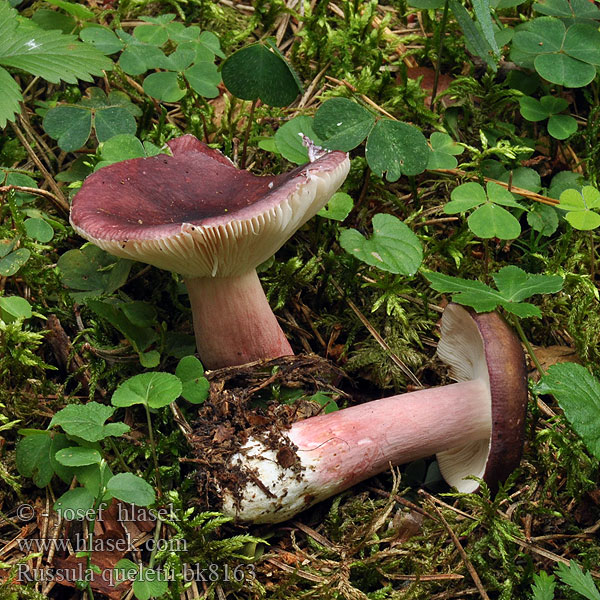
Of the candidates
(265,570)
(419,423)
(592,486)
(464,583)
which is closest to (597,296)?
(592,486)

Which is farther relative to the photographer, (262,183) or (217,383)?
(262,183)

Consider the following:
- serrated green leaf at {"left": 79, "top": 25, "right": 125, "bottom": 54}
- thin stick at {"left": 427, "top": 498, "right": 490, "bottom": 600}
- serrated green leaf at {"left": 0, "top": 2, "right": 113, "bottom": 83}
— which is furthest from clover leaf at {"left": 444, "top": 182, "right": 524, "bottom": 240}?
serrated green leaf at {"left": 79, "top": 25, "right": 125, "bottom": 54}

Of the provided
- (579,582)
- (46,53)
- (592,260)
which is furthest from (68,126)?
(579,582)

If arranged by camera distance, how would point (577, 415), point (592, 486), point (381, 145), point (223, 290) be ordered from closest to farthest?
point (577, 415) < point (592, 486) < point (223, 290) < point (381, 145)

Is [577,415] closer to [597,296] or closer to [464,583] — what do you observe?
[464,583]

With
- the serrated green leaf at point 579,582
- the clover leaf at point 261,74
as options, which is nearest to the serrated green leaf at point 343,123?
the clover leaf at point 261,74

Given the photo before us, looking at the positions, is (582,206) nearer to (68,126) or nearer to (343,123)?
(343,123)
